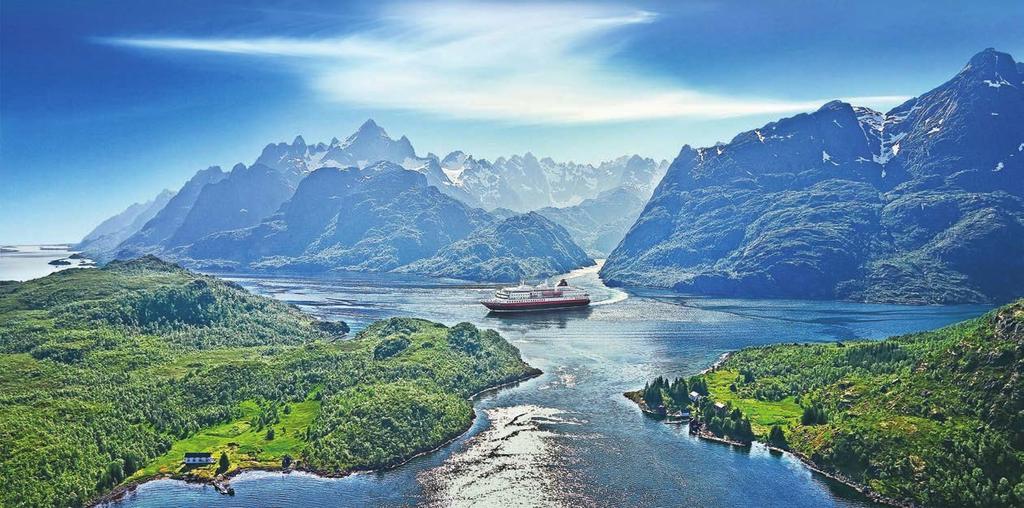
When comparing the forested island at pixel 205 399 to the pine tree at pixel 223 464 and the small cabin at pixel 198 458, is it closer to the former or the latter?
the pine tree at pixel 223 464

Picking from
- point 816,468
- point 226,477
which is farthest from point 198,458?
point 816,468

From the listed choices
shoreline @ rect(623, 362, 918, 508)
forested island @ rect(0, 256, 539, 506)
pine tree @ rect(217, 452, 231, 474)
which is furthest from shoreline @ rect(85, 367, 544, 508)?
shoreline @ rect(623, 362, 918, 508)

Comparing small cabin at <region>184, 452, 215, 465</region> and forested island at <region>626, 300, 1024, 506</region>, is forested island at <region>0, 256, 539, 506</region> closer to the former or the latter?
small cabin at <region>184, 452, 215, 465</region>

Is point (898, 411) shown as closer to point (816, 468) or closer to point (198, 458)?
point (816, 468)

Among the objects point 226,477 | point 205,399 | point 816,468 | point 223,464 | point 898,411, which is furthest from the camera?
point 205,399

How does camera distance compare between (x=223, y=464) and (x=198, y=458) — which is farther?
(x=198, y=458)

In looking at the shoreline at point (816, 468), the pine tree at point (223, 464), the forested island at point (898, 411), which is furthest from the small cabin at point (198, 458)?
the forested island at point (898, 411)
